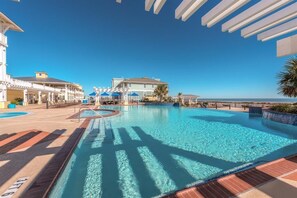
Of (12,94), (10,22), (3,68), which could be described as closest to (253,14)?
(3,68)

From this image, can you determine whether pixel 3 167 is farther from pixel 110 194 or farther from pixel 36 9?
pixel 36 9

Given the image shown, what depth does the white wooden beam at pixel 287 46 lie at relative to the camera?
3182 mm

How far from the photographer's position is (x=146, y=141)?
7.20m

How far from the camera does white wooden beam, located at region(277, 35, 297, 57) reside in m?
3.18

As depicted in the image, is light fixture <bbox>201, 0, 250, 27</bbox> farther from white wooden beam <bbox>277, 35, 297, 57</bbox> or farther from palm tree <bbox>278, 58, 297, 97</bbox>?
palm tree <bbox>278, 58, 297, 97</bbox>

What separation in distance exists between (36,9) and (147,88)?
26.0 metres

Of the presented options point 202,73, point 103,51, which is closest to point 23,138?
point 103,51

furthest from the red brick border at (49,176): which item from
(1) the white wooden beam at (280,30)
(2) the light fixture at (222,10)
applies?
(1) the white wooden beam at (280,30)

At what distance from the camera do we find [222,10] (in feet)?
9.62

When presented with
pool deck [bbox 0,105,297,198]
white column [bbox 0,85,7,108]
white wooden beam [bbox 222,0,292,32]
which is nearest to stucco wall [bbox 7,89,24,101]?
white column [bbox 0,85,7,108]

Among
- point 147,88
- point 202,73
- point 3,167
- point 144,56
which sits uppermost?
point 144,56

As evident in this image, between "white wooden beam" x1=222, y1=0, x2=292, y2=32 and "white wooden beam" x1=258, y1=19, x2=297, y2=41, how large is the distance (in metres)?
0.95

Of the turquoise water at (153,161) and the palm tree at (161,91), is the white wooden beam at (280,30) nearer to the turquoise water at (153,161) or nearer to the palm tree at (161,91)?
the turquoise water at (153,161)

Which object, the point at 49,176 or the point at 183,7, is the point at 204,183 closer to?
the point at 49,176
